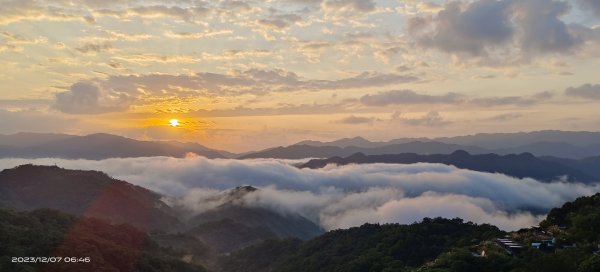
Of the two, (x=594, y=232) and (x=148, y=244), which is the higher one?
(x=594, y=232)

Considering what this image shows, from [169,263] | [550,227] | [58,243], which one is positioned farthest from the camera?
[169,263]

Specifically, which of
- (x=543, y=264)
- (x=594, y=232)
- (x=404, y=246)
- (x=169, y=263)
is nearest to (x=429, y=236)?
(x=404, y=246)

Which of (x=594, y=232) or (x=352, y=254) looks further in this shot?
(x=352, y=254)

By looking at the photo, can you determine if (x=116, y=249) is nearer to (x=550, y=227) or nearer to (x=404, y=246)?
(x=404, y=246)

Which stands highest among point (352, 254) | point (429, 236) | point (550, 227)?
point (550, 227)

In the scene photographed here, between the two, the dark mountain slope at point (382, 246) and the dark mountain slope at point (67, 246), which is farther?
the dark mountain slope at point (382, 246)

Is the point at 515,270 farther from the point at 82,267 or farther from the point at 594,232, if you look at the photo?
the point at 82,267

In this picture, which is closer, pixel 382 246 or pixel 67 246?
pixel 67 246

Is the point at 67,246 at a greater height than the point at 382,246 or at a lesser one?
greater

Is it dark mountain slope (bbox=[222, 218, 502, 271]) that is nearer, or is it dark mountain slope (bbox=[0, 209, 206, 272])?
dark mountain slope (bbox=[0, 209, 206, 272])

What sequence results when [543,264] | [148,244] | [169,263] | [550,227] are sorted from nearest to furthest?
[543,264] < [550,227] < [169,263] < [148,244]

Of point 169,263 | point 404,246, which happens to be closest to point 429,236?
point 404,246
